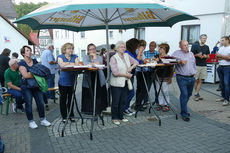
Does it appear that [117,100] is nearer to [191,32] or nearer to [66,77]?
[66,77]

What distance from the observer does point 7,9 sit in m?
33.2

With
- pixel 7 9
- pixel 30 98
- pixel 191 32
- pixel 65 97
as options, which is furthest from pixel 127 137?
pixel 7 9

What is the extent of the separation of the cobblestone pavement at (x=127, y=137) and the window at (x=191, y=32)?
30.3ft

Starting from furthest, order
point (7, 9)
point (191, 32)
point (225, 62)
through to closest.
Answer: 1. point (7, 9)
2. point (191, 32)
3. point (225, 62)

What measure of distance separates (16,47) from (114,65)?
22.2 metres

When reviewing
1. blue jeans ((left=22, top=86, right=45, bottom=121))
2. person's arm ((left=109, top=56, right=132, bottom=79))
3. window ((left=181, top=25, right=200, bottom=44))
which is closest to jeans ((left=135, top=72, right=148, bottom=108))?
person's arm ((left=109, top=56, right=132, bottom=79))

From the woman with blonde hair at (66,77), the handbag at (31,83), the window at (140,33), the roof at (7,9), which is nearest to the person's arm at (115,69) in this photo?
the woman with blonde hair at (66,77)

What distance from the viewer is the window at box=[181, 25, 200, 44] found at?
1302 centimetres

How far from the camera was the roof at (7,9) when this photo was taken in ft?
104

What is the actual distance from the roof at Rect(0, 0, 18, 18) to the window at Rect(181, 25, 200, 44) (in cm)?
2803

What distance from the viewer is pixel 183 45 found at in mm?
4758

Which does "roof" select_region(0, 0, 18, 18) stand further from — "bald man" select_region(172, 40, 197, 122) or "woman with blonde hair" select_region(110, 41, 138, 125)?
"bald man" select_region(172, 40, 197, 122)

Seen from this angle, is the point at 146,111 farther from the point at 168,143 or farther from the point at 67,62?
the point at 67,62

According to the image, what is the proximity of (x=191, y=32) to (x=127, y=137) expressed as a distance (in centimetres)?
1116
